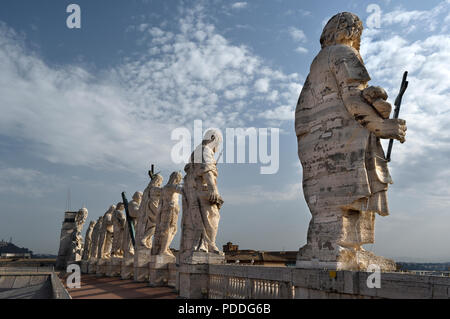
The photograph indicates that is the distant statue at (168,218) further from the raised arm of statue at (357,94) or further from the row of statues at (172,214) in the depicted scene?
the raised arm of statue at (357,94)

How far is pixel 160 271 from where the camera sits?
13.6 metres

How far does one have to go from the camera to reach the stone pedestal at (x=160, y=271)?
1355 cm

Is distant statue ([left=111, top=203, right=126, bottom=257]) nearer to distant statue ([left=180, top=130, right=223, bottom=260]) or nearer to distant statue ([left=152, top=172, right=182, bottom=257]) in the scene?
distant statue ([left=152, top=172, right=182, bottom=257])

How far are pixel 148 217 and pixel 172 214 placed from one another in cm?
213

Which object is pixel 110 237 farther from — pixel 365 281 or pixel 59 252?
pixel 365 281

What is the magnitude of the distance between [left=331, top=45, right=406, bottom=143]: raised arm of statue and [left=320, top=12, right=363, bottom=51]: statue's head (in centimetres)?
29

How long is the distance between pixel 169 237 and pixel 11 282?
20.1 ft

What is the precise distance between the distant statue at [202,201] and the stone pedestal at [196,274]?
0.21 meters

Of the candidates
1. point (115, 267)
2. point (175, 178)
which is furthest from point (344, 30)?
point (115, 267)

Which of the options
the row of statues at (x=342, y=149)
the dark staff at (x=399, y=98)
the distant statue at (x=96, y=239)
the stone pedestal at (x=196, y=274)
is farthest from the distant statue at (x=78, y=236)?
the dark staff at (x=399, y=98)

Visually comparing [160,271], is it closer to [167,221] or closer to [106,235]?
[167,221]
